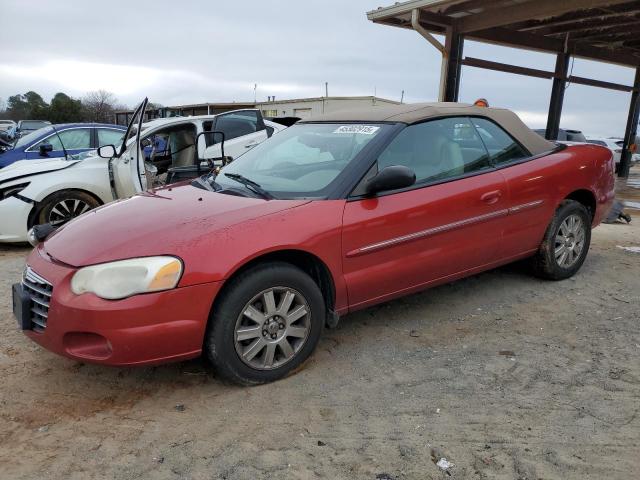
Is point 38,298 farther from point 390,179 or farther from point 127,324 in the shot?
point 390,179

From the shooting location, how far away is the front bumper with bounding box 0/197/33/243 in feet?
19.3

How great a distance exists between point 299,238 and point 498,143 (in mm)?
2058

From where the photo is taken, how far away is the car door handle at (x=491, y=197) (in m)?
3.77

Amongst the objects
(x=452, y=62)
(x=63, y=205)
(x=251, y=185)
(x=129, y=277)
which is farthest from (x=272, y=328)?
(x=452, y=62)

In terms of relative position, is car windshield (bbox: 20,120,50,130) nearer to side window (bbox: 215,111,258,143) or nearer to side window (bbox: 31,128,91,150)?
side window (bbox: 31,128,91,150)

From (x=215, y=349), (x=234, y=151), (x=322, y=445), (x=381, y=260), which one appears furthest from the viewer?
(x=234, y=151)

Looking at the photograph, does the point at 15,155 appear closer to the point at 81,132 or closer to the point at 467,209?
the point at 81,132

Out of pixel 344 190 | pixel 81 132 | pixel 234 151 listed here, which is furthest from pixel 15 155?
pixel 344 190

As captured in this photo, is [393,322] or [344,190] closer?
[344,190]

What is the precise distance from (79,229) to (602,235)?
6112 mm

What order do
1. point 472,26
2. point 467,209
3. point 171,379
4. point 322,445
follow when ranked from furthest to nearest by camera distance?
point 472,26, point 467,209, point 171,379, point 322,445

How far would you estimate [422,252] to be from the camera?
3.50 meters

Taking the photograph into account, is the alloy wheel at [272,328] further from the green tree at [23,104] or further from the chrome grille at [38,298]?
the green tree at [23,104]

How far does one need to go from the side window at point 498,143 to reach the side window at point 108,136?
7.51m
